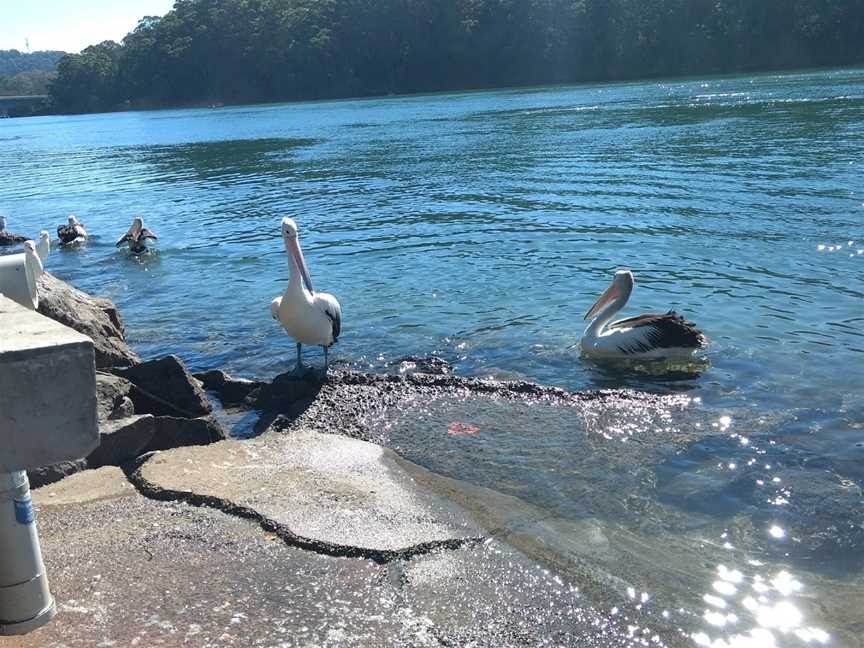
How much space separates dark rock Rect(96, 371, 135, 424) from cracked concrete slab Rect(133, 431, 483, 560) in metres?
0.83

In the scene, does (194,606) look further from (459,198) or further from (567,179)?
(567,179)

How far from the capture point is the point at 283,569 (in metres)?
4.65

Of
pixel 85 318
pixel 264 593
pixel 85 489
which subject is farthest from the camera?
pixel 85 318

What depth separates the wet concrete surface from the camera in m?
3.99

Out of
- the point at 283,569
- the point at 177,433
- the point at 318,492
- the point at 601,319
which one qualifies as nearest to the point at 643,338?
the point at 601,319

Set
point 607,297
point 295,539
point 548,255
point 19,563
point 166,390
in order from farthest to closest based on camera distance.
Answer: point 548,255 < point 607,297 < point 166,390 < point 295,539 < point 19,563

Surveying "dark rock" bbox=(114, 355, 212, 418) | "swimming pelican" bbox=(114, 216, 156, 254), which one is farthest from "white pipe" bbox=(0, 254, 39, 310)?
"swimming pelican" bbox=(114, 216, 156, 254)

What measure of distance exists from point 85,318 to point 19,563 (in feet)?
19.3

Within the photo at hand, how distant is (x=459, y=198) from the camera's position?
70.4 feet

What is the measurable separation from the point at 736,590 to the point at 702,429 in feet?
8.54

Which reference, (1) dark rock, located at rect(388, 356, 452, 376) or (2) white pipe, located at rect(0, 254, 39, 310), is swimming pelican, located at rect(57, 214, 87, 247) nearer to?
(1) dark rock, located at rect(388, 356, 452, 376)

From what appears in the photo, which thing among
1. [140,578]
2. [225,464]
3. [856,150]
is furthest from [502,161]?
[140,578]

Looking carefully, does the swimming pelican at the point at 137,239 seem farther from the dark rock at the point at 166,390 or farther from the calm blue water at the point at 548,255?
the dark rock at the point at 166,390

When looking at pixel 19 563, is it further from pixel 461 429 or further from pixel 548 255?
pixel 548 255
